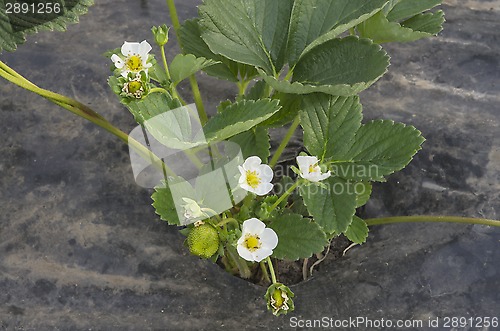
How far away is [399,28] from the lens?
74 centimetres

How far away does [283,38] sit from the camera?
790mm

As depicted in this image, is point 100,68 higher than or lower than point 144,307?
higher

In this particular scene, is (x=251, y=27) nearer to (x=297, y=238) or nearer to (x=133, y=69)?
(x=133, y=69)

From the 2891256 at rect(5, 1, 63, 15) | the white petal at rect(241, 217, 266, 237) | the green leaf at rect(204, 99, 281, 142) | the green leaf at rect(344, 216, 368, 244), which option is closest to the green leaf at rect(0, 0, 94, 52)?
the 2891256 at rect(5, 1, 63, 15)

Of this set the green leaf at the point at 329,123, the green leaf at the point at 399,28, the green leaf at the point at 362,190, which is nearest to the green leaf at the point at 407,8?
the green leaf at the point at 399,28

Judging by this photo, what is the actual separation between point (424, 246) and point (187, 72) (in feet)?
1.66

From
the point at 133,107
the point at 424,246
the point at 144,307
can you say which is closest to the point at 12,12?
the point at 133,107

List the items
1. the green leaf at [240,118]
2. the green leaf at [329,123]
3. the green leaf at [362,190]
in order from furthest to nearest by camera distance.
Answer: the green leaf at [362,190], the green leaf at [329,123], the green leaf at [240,118]

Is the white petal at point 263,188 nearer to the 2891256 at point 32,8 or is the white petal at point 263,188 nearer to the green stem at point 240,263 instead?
the green stem at point 240,263

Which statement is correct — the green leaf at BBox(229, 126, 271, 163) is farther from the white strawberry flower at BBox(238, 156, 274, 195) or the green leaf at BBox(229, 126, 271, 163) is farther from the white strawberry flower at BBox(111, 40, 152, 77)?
the white strawberry flower at BBox(111, 40, 152, 77)

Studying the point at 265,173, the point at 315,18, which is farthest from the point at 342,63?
the point at 265,173

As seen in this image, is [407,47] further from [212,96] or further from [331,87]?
[331,87]

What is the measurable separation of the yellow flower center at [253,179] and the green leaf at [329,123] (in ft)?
0.30

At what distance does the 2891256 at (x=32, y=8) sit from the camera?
2.52 ft
